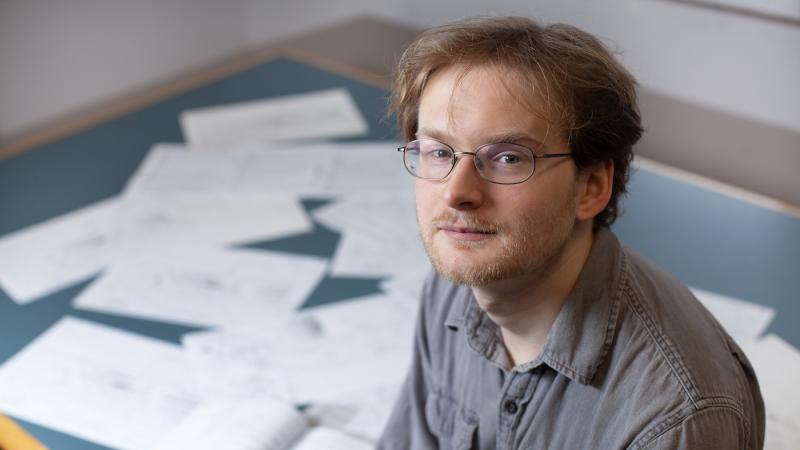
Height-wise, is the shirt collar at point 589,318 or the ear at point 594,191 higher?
the ear at point 594,191

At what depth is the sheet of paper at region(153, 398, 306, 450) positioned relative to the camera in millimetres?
1134

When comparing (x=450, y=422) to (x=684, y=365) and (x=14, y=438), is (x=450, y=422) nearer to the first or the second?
(x=684, y=365)

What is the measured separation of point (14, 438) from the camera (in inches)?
45.0

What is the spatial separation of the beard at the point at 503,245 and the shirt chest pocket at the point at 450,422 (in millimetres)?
230

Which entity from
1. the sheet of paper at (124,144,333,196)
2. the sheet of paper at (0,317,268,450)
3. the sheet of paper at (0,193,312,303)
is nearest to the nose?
the sheet of paper at (0,317,268,450)

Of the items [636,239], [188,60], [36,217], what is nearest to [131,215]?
[36,217]

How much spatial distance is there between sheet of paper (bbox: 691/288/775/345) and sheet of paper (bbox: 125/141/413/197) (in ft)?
2.02

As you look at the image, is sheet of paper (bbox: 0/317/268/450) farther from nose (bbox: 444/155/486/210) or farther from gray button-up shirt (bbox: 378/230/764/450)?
nose (bbox: 444/155/486/210)

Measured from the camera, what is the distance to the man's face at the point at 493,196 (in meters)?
0.84

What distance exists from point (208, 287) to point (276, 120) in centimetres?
60

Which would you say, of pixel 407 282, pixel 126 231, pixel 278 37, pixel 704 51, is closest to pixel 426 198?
pixel 407 282

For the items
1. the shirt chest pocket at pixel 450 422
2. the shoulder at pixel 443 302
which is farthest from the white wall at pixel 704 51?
the shirt chest pocket at pixel 450 422

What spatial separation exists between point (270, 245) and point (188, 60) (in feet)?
5.79

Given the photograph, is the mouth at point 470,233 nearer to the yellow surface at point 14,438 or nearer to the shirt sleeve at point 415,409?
the shirt sleeve at point 415,409
